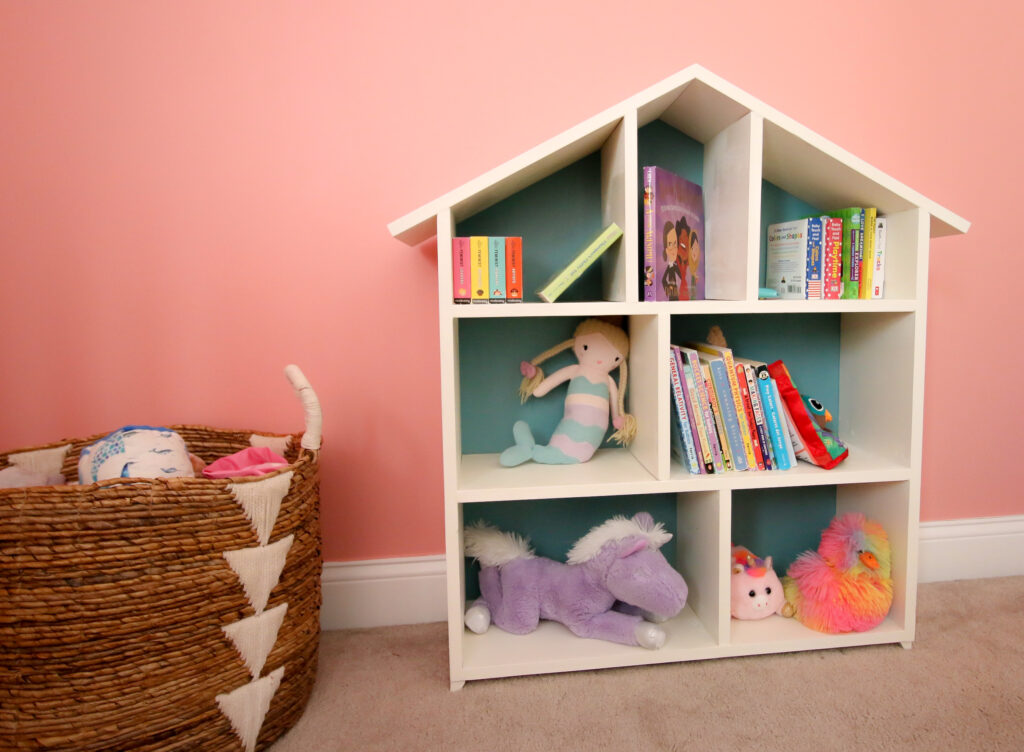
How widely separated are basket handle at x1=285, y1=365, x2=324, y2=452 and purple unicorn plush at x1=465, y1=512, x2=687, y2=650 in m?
0.44

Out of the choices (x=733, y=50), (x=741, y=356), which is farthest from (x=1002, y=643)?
(x=733, y=50)

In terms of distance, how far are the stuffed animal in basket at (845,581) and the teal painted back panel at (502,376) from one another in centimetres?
61

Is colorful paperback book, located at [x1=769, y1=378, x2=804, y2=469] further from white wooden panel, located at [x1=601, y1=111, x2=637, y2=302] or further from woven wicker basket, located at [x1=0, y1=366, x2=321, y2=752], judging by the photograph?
woven wicker basket, located at [x1=0, y1=366, x2=321, y2=752]

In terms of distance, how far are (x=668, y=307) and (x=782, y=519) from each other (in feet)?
2.31

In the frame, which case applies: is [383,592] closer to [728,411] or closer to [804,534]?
[728,411]

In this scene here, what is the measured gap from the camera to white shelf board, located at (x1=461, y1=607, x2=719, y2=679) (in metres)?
1.35

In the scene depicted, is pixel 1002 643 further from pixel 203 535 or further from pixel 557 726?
pixel 203 535

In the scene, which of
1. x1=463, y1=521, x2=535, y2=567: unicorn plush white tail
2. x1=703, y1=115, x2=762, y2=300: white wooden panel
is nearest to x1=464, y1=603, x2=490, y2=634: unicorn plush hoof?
x1=463, y1=521, x2=535, y2=567: unicorn plush white tail

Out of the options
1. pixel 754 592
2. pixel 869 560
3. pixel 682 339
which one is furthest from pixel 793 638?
pixel 682 339

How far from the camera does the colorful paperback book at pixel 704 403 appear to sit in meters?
1.39

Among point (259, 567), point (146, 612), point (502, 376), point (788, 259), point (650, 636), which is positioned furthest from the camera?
point (502, 376)

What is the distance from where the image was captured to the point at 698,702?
127cm

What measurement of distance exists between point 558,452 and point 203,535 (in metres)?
0.74

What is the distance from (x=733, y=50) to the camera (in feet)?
5.16
